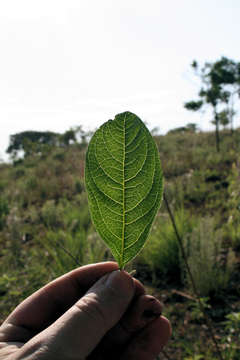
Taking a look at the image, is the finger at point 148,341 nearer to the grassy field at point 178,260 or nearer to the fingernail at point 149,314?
the fingernail at point 149,314

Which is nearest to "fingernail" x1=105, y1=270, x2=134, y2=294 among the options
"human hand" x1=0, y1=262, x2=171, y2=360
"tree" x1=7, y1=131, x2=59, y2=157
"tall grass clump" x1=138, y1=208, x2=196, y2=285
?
"human hand" x1=0, y1=262, x2=171, y2=360

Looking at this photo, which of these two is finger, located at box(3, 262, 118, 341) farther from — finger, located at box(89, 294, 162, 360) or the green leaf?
the green leaf

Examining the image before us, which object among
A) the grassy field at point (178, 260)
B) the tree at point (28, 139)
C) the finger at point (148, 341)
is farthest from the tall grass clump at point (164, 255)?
the tree at point (28, 139)

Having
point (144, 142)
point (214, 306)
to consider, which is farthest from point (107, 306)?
point (214, 306)

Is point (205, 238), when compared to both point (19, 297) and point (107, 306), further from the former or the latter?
point (107, 306)

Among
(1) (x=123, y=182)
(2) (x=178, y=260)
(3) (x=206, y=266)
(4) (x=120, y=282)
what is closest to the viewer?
(1) (x=123, y=182)

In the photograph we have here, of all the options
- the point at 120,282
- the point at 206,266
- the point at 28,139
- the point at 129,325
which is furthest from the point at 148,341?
the point at 28,139

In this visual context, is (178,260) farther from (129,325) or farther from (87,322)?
(87,322)
